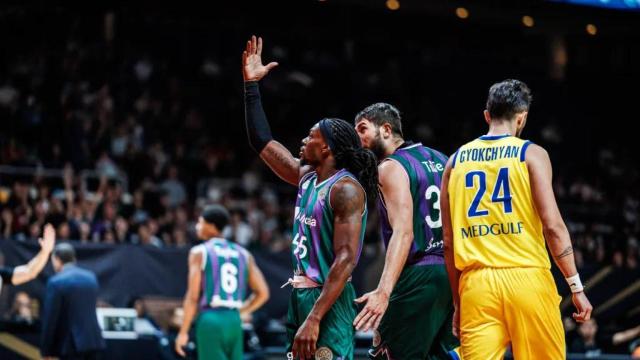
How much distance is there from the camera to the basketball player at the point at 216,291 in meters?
10.3

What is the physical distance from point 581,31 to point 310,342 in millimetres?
7565

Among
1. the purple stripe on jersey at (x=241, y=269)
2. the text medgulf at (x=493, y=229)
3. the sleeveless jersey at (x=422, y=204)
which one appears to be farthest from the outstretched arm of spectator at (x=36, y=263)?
the text medgulf at (x=493, y=229)

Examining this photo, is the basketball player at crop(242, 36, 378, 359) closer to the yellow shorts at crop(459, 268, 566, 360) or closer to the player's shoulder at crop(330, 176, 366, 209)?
the player's shoulder at crop(330, 176, 366, 209)

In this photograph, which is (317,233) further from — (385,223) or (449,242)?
(385,223)

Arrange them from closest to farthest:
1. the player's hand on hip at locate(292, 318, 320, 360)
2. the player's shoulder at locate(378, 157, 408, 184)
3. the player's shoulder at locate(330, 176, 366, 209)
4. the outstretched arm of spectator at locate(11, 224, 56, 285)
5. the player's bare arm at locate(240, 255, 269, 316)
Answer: the player's hand on hip at locate(292, 318, 320, 360) < the player's shoulder at locate(330, 176, 366, 209) < the player's shoulder at locate(378, 157, 408, 184) < the outstretched arm of spectator at locate(11, 224, 56, 285) < the player's bare arm at locate(240, 255, 269, 316)

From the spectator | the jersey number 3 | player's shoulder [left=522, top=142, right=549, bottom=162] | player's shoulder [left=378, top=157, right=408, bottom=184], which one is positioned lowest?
the spectator

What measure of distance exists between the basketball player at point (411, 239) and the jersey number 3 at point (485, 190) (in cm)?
56

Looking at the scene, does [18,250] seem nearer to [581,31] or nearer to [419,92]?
[581,31]

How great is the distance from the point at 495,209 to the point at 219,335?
4781mm

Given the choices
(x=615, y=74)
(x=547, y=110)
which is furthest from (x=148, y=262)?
(x=615, y=74)

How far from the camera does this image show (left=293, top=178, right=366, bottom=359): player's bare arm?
5.80 meters

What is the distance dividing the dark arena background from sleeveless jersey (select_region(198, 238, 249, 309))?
10.4 feet

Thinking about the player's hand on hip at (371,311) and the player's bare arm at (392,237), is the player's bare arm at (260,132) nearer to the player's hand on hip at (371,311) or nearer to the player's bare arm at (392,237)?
the player's bare arm at (392,237)

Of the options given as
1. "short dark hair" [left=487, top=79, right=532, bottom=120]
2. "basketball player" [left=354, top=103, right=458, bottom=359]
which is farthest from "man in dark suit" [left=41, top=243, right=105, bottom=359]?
"short dark hair" [left=487, top=79, right=532, bottom=120]
